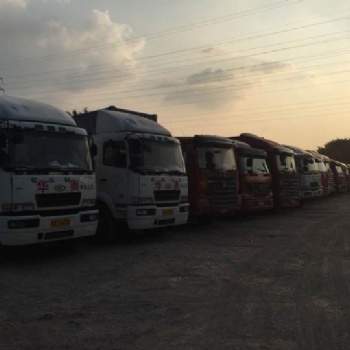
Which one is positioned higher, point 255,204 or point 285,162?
point 285,162

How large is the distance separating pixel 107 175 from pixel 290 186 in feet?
34.2

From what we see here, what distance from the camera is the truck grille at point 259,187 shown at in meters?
16.7

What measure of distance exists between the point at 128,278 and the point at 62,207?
218cm

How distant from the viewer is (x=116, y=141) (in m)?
11.6

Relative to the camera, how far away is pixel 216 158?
1466 cm

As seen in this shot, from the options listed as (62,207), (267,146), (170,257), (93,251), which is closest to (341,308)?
(170,257)

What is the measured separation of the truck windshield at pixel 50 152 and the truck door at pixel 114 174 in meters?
1.39

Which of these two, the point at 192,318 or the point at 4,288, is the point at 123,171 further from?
the point at 192,318

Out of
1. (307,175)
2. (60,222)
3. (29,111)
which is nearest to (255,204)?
(307,175)

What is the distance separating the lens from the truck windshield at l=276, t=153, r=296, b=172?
1961cm

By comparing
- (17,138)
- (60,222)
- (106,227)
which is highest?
(17,138)

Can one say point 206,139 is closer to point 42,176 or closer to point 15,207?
point 42,176

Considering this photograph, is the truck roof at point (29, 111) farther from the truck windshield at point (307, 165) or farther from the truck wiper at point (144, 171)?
the truck windshield at point (307, 165)

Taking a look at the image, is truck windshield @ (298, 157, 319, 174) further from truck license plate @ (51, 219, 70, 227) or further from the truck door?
truck license plate @ (51, 219, 70, 227)
